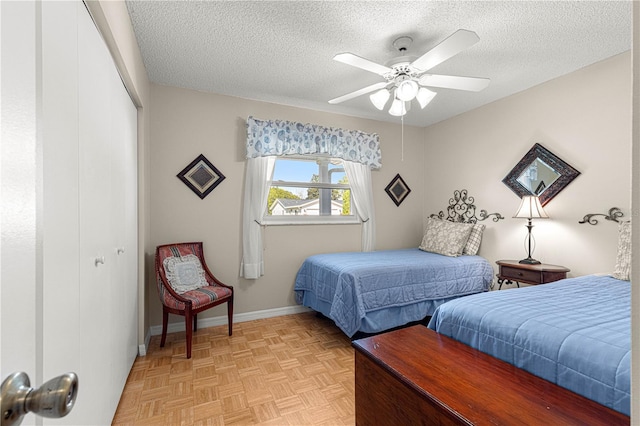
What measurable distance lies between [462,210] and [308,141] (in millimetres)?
2175

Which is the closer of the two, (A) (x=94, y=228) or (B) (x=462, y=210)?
(A) (x=94, y=228)

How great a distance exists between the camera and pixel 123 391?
1.96m

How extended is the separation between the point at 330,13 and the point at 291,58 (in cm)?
66

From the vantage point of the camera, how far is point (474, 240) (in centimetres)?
353

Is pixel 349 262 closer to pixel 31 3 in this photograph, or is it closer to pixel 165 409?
pixel 165 409

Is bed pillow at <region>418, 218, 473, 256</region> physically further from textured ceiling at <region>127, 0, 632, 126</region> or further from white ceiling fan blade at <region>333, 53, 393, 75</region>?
white ceiling fan blade at <region>333, 53, 393, 75</region>

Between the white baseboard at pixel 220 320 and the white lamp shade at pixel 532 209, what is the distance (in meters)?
2.54

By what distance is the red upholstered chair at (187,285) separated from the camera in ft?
8.09

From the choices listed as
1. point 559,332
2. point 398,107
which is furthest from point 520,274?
point 398,107

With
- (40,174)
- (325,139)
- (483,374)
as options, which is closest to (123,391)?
(40,174)

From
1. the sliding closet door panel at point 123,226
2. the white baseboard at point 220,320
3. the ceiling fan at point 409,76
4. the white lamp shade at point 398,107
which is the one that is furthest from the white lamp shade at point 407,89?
the white baseboard at point 220,320

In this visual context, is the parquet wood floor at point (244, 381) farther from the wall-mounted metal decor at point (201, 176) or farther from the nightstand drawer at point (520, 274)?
the nightstand drawer at point (520, 274)

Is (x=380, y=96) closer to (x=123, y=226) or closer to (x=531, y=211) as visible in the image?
(x=531, y=211)

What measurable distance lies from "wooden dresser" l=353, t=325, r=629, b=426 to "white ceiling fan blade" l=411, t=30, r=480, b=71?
5.36 feet
